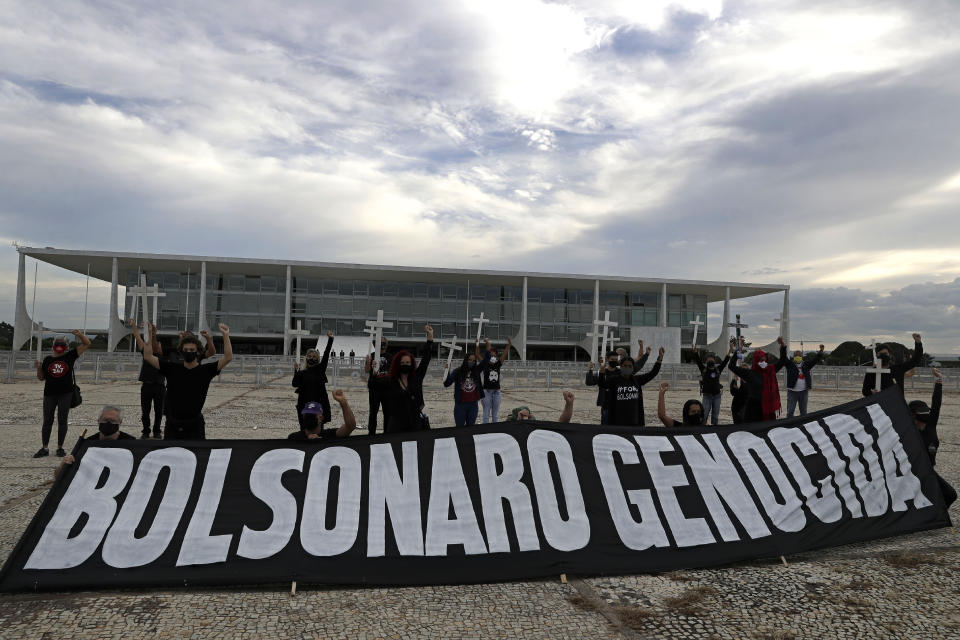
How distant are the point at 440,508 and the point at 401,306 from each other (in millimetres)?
59008

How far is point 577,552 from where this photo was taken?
13.8 feet

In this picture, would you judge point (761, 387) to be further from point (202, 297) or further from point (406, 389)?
point (202, 297)

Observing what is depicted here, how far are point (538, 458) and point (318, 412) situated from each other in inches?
72.4

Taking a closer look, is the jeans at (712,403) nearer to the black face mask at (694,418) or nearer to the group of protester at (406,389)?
the group of protester at (406,389)

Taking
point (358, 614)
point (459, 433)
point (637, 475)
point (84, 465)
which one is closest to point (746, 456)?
point (637, 475)

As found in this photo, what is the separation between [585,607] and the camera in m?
3.72

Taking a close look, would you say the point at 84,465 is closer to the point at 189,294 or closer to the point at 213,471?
the point at 213,471

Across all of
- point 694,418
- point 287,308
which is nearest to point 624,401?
point 694,418

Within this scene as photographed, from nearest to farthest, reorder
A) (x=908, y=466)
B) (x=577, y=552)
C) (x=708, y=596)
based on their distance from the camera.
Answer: (x=708, y=596) < (x=577, y=552) < (x=908, y=466)

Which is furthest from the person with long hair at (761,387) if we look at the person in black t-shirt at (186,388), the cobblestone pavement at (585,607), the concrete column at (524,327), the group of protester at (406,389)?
the concrete column at (524,327)

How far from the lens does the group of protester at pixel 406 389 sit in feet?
18.1

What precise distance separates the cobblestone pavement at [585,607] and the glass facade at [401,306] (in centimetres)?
5679

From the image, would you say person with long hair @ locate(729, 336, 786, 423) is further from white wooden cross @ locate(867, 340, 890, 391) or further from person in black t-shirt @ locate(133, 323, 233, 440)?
person in black t-shirt @ locate(133, 323, 233, 440)

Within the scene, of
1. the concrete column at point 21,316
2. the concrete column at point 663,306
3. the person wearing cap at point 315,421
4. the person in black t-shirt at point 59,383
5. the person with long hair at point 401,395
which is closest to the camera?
the person wearing cap at point 315,421
